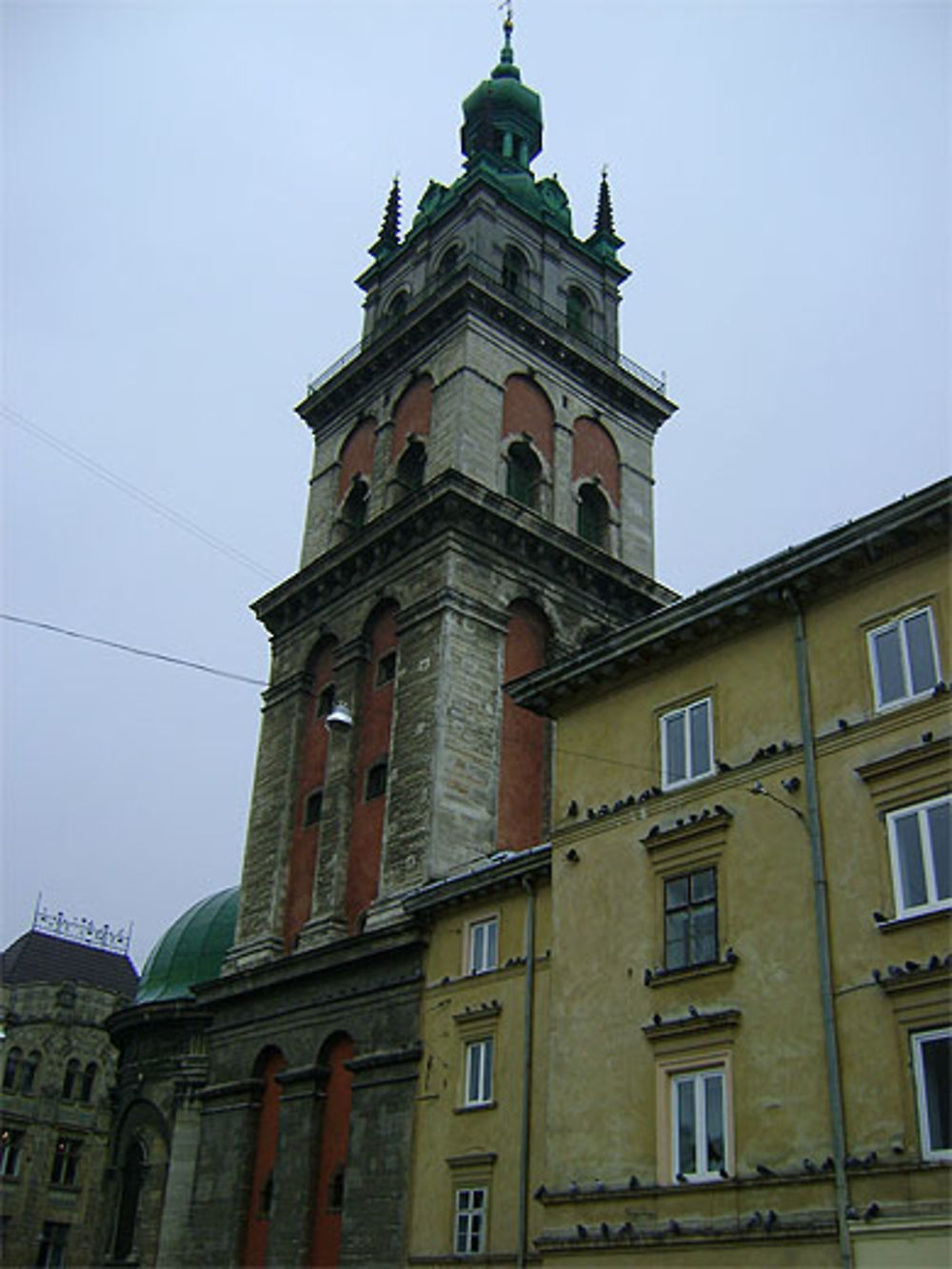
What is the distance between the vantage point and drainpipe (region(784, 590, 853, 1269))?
57.8 ft

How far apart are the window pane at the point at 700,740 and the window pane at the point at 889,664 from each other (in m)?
3.47

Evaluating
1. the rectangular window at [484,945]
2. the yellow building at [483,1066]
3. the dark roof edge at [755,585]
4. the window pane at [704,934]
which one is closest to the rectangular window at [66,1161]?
the yellow building at [483,1066]

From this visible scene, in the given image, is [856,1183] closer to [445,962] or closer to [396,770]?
[445,962]

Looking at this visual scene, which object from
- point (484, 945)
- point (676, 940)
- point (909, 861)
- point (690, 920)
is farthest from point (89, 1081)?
point (909, 861)

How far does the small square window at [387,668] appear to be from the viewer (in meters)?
40.2

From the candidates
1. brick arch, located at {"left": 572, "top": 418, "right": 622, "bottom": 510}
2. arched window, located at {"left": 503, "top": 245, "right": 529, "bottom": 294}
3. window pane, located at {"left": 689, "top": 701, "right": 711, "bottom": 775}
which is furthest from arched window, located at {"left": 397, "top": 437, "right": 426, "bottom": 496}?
window pane, located at {"left": 689, "top": 701, "right": 711, "bottom": 775}

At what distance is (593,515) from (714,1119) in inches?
1148

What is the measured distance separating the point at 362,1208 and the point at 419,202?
39.7 meters

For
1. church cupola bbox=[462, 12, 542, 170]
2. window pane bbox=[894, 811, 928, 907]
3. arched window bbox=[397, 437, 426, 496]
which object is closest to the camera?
window pane bbox=[894, 811, 928, 907]

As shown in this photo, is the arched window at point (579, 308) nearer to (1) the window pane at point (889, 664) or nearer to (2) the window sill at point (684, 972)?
(1) the window pane at point (889, 664)

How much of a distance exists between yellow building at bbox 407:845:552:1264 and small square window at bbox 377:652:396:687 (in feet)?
33.6

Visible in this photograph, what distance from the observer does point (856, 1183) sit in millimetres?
17531

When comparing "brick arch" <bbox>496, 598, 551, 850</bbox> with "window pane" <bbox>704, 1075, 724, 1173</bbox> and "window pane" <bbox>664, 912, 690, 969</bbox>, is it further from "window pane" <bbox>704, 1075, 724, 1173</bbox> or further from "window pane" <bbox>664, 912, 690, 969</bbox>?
"window pane" <bbox>704, 1075, 724, 1173</bbox>

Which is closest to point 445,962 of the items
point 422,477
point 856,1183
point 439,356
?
point 856,1183
